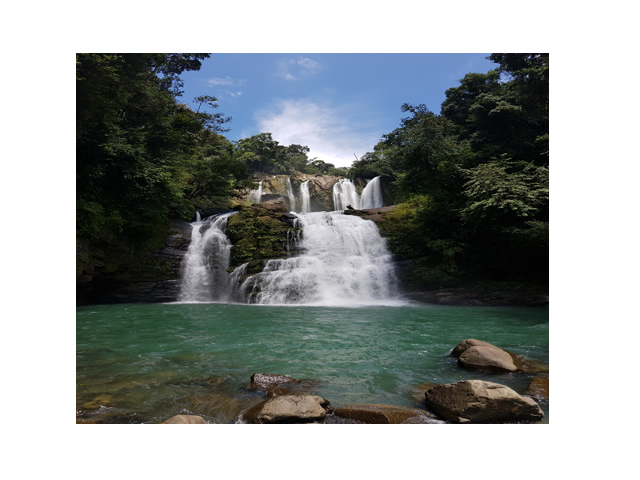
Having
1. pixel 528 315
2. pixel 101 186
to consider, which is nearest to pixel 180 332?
pixel 101 186

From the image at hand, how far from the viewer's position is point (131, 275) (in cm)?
1278

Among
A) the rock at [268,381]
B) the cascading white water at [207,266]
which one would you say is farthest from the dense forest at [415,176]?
the rock at [268,381]

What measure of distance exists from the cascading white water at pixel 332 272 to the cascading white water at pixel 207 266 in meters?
1.16

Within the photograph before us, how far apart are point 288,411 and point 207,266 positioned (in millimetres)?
11757

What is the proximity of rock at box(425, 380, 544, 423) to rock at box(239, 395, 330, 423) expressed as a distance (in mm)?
1016

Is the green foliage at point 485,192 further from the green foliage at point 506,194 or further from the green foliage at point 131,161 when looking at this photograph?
the green foliage at point 131,161

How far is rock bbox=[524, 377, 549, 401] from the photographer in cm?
335

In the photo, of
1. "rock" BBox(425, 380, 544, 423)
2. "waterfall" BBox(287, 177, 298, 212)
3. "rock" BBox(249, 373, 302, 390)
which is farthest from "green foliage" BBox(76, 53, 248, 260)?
"waterfall" BBox(287, 177, 298, 212)

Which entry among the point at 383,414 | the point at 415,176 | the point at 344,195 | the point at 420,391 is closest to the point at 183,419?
the point at 383,414

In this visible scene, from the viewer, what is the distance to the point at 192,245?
46.5 ft

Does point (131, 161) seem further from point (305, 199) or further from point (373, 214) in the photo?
point (305, 199)

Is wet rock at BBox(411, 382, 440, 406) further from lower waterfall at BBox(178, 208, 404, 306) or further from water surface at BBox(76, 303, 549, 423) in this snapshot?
lower waterfall at BBox(178, 208, 404, 306)

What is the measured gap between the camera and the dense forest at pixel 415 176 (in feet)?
30.1

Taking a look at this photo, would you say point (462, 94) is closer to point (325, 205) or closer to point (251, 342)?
point (325, 205)
